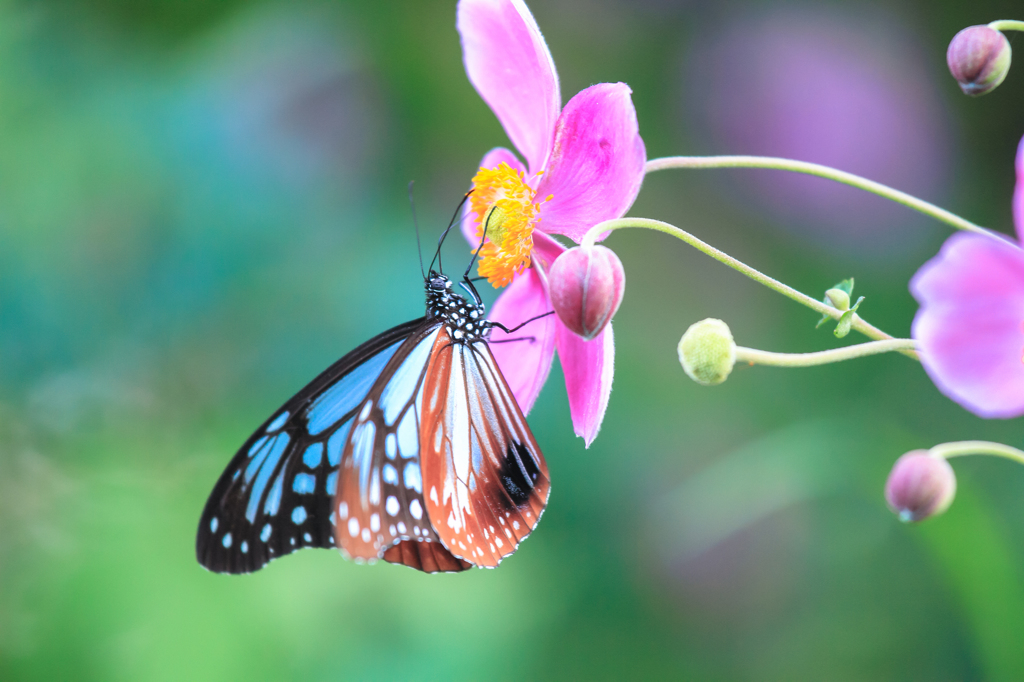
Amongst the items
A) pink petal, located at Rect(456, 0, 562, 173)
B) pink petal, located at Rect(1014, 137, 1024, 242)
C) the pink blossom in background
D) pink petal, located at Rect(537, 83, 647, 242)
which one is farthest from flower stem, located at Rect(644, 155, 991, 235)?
the pink blossom in background

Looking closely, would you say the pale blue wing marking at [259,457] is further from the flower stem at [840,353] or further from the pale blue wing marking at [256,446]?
the flower stem at [840,353]

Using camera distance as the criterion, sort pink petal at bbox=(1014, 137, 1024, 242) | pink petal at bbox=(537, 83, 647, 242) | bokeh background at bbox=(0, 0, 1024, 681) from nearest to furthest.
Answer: pink petal at bbox=(1014, 137, 1024, 242), pink petal at bbox=(537, 83, 647, 242), bokeh background at bbox=(0, 0, 1024, 681)

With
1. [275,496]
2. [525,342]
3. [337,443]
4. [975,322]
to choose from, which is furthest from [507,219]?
[975,322]

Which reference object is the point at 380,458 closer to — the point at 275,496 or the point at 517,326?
the point at 275,496

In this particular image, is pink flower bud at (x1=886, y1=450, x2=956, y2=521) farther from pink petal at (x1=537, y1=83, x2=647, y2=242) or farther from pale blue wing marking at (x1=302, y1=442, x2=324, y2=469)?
pale blue wing marking at (x1=302, y1=442, x2=324, y2=469)

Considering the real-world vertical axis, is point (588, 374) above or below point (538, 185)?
below

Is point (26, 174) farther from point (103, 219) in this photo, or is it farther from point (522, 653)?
point (522, 653)
